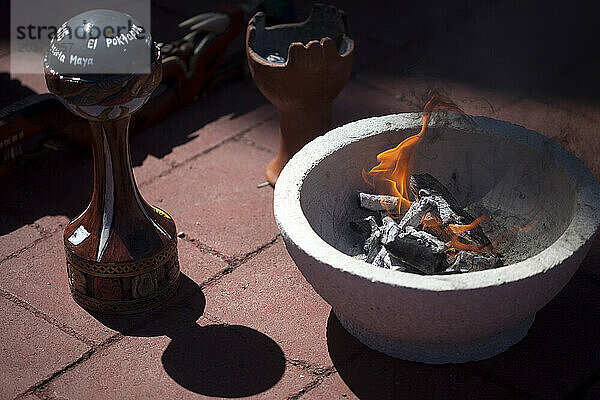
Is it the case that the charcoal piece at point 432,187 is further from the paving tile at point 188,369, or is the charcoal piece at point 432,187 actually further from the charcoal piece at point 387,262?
the paving tile at point 188,369

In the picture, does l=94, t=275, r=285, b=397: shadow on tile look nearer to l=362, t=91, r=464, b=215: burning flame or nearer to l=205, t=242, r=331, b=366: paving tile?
l=205, t=242, r=331, b=366: paving tile

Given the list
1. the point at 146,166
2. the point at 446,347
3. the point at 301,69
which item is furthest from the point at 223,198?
the point at 446,347

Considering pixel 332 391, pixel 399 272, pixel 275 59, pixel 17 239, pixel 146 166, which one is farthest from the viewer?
pixel 146 166

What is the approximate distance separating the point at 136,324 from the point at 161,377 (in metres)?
0.26

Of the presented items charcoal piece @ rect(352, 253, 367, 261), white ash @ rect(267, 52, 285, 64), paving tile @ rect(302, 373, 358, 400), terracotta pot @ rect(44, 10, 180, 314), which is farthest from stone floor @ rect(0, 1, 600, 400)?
white ash @ rect(267, 52, 285, 64)

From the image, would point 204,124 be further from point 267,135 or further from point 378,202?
point 378,202

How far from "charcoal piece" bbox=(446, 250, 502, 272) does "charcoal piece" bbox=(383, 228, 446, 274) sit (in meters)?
0.05

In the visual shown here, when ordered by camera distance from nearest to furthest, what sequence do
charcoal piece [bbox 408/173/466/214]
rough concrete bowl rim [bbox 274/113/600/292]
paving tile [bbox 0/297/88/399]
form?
rough concrete bowl rim [bbox 274/113/600/292], paving tile [bbox 0/297/88/399], charcoal piece [bbox 408/173/466/214]

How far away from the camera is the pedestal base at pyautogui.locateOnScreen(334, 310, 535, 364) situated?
2.42m

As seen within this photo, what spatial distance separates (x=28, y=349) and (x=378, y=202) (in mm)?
1177

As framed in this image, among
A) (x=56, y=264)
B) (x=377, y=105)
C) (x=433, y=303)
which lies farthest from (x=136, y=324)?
(x=377, y=105)

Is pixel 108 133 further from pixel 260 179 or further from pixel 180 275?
pixel 260 179

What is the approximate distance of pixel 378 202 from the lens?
2.67 m

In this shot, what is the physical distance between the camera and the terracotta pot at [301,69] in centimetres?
301
